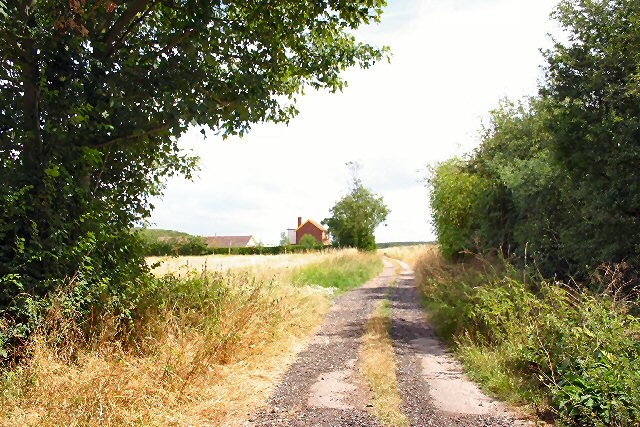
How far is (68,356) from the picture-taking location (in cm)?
648

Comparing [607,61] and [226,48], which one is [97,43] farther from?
[607,61]

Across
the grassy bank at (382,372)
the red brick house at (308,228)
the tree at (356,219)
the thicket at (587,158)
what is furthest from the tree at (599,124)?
the red brick house at (308,228)

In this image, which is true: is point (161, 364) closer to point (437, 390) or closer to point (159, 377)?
point (159, 377)

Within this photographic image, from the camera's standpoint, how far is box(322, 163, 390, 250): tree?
175 ft

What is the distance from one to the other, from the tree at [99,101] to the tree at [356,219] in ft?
145

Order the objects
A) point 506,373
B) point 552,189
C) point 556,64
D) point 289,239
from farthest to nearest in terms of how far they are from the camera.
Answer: point 289,239
point 552,189
point 556,64
point 506,373

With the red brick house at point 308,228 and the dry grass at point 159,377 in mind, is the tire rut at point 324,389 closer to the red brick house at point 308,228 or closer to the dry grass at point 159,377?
the dry grass at point 159,377

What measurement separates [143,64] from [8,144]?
95.0 inches

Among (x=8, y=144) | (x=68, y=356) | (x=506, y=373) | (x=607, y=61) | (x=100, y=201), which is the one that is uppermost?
(x=607, y=61)

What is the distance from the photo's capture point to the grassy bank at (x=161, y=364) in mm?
5402

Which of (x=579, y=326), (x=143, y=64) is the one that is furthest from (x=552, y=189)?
(x=143, y=64)

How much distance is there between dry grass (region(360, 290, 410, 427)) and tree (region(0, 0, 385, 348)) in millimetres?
4260

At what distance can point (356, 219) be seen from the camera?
175ft

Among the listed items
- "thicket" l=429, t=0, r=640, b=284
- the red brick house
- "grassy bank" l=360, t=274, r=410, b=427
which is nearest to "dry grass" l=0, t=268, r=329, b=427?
"grassy bank" l=360, t=274, r=410, b=427
